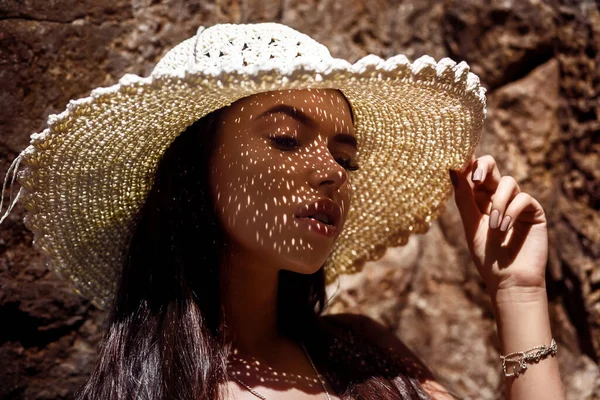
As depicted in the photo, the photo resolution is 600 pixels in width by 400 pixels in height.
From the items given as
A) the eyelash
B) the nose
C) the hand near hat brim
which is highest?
the eyelash

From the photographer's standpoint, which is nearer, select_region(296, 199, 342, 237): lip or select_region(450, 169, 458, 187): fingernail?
select_region(296, 199, 342, 237): lip

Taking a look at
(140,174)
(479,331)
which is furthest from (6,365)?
(479,331)

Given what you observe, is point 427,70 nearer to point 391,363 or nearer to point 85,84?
point 391,363

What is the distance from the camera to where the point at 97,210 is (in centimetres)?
155

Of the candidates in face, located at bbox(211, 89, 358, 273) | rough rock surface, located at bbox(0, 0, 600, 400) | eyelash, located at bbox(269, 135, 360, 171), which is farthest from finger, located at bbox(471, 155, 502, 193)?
rough rock surface, located at bbox(0, 0, 600, 400)

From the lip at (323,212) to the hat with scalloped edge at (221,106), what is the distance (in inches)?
9.0

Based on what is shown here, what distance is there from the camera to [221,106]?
4.57 ft

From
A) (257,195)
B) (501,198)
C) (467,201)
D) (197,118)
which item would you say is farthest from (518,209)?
(197,118)

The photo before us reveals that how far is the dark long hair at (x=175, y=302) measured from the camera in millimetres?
1360

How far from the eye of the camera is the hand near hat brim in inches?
60.7

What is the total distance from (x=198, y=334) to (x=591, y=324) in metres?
1.29

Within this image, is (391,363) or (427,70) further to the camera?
(391,363)

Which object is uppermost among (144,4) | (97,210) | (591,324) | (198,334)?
(144,4)

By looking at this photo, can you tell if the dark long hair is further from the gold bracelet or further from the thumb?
the thumb
